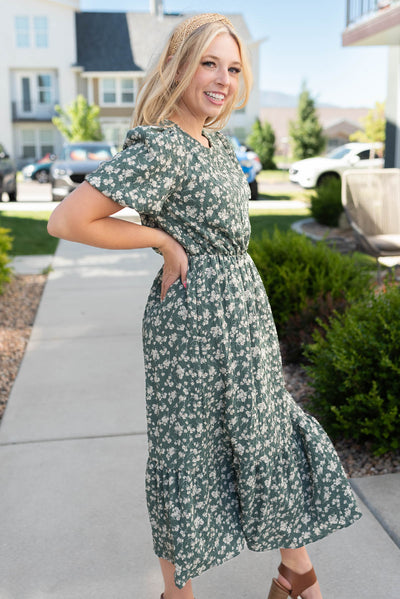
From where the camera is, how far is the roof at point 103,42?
3788 cm

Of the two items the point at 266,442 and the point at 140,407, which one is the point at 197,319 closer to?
the point at 266,442

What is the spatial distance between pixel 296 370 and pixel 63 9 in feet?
125

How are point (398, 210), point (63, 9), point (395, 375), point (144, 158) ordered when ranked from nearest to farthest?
point (144, 158), point (395, 375), point (398, 210), point (63, 9)

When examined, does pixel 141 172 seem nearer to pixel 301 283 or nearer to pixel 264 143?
pixel 301 283

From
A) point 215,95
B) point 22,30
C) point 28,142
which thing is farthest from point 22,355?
point 22,30

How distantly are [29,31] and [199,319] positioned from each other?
39718mm

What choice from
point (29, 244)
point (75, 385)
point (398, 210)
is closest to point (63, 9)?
point (29, 244)

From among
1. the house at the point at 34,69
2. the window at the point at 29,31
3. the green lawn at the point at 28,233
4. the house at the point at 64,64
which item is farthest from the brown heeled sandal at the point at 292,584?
the window at the point at 29,31

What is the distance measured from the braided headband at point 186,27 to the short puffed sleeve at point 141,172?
27 centimetres

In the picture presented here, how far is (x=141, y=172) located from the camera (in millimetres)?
1712

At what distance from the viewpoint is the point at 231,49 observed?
6.10ft

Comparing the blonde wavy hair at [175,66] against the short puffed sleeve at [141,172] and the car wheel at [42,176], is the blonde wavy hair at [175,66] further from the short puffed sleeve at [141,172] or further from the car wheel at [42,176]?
the car wheel at [42,176]

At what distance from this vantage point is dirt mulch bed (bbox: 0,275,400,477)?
321cm

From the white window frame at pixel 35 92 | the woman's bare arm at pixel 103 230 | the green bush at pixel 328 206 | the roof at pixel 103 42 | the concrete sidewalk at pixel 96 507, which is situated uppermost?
the roof at pixel 103 42
